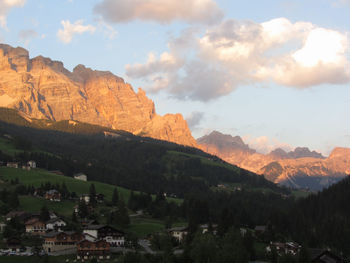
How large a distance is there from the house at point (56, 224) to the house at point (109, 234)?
9688mm

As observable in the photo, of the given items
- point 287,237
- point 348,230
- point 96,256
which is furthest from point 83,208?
point 348,230

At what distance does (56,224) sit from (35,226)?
208 inches

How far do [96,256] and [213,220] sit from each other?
2516 inches

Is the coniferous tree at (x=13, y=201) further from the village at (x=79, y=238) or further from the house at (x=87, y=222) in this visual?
the house at (x=87, y=222)

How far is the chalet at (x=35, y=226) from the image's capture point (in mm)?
137125

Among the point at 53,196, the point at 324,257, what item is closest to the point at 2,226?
the point at 53,196

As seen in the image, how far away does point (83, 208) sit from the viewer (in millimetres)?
155625

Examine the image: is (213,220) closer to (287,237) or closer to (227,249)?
(287,237)

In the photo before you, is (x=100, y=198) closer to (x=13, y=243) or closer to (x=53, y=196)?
(x=53, y=196)

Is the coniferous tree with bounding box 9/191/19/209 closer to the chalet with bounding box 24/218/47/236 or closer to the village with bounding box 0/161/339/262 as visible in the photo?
the village with bounding box 0/161/339/262

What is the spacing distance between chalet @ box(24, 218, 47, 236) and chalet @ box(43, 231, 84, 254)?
12.9 m

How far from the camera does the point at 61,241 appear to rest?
407ft

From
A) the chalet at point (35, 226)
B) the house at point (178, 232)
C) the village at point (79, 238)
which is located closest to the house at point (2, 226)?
the village at point (79, 238)

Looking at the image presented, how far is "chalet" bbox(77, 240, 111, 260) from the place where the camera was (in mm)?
113438
